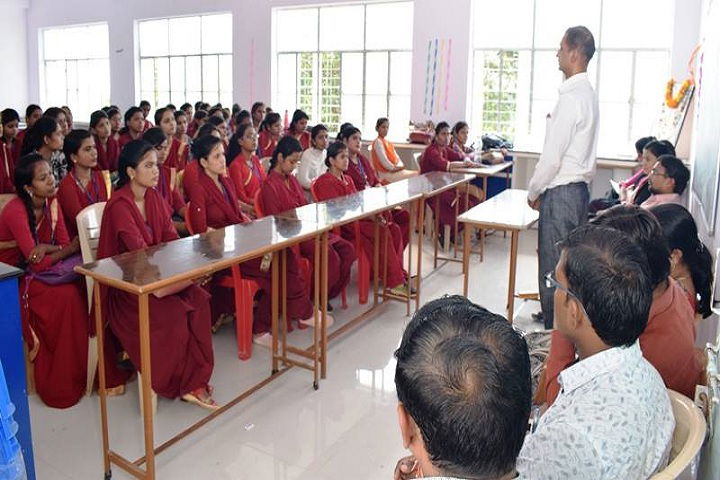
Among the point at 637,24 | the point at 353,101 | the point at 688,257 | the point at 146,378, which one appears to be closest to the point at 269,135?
the point at 353,101

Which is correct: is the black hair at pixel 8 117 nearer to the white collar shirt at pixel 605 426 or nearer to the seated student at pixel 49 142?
the seated student at pixel 49 142

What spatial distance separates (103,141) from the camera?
596 cm

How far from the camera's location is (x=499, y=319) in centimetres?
97

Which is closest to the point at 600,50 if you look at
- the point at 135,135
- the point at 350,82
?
the point at 350,82

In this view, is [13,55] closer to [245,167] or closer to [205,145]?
[245,167]

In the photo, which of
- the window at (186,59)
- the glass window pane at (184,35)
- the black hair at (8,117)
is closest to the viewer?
the black hair at (8,117)

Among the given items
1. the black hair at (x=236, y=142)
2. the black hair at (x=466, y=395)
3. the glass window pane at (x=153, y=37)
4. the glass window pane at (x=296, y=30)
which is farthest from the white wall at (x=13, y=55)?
the black hair at (x=466, y=395)

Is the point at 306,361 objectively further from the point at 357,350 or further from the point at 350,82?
the point at 350,82

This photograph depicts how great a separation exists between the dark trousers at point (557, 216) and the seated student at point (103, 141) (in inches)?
158

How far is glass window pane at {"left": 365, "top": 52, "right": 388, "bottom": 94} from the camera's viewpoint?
A: 9070 mm

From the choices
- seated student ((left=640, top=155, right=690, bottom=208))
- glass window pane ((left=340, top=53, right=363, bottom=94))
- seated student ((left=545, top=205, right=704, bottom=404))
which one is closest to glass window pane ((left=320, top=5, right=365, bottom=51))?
glass window pane ((left=340, top=53, right=363, bottom=94))

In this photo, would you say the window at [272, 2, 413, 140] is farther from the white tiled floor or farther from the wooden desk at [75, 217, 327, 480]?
the wooden desk at [75, 217, 327, 480]

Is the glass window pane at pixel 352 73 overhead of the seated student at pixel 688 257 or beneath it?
overhead

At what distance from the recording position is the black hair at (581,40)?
3014 mm
